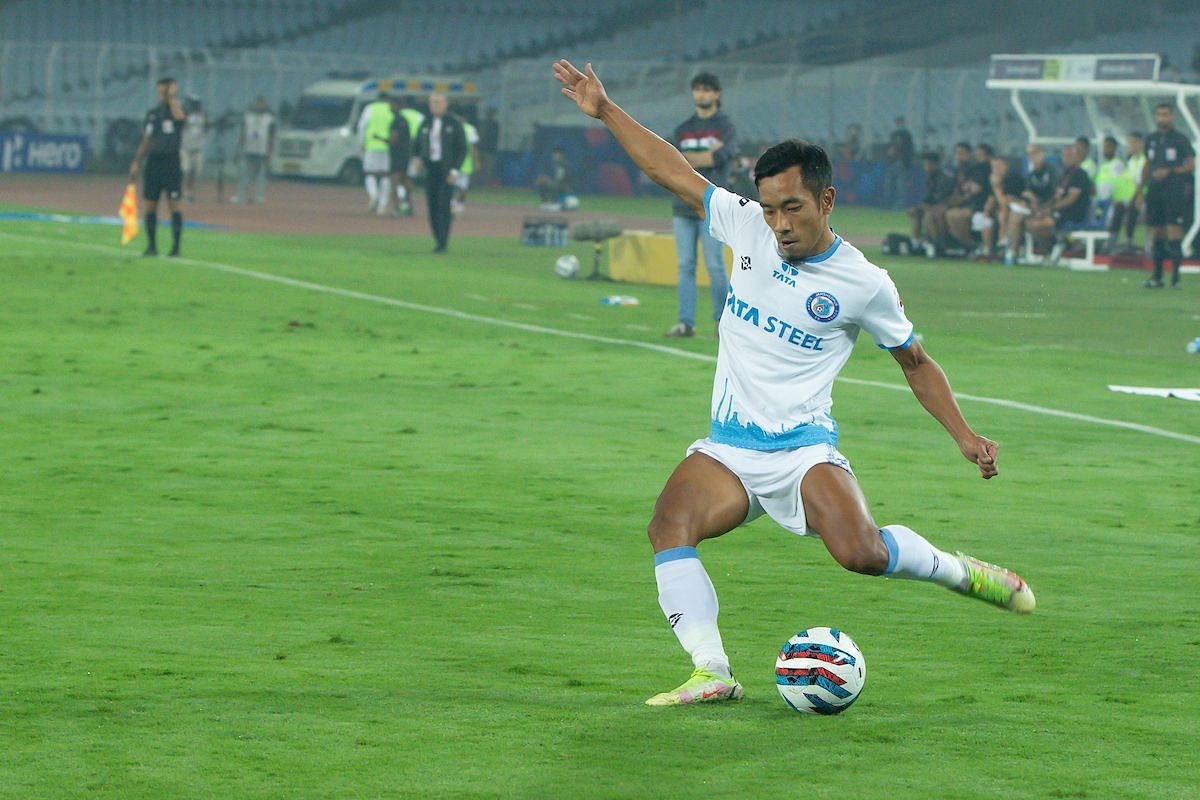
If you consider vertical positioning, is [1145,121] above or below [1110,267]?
above

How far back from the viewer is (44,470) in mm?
10070

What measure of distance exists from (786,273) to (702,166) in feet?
34.8

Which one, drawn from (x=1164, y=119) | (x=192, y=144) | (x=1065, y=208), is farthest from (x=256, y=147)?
(x=1164, y=119)

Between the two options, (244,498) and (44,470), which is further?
(44,470)

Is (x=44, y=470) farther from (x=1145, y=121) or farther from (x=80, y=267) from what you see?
(x=1145, y=121)

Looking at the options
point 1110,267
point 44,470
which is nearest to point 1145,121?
point 1110,267

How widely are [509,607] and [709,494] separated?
138 cm

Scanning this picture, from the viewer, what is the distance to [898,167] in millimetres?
49125

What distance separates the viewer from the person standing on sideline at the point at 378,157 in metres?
39.5

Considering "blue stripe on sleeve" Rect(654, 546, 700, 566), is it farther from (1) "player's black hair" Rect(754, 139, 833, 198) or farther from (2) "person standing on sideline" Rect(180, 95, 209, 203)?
(2) "person standing on sideline" Rect(180, 95, 209, 203)

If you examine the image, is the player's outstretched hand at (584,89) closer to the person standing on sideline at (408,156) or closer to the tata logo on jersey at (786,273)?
the tata logo on jersey at (786,273)

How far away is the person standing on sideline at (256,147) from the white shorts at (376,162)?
8.24ft

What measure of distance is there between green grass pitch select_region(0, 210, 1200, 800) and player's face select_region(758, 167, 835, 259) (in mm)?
1394

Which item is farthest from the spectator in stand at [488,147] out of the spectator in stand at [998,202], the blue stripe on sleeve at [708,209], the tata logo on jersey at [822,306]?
the tata logo on jersey at [822,306]
